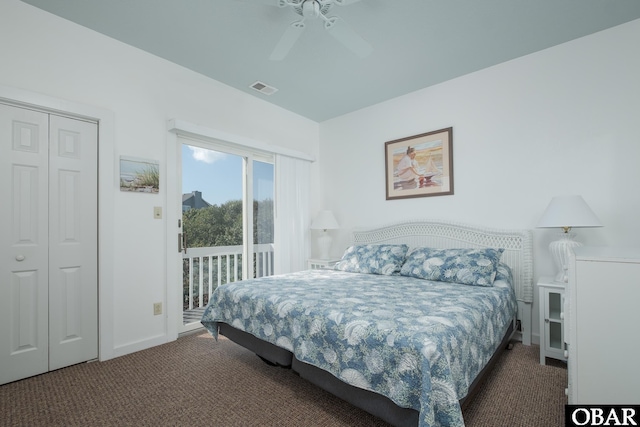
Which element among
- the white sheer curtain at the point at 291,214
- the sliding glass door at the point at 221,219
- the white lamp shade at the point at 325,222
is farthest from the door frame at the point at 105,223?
the white lamp shade at the point at 325,222

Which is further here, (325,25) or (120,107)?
(120,107)

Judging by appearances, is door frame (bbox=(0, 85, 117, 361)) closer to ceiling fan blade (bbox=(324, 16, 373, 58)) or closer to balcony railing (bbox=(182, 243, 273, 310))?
balcony railing (bbox=(182, 243, 273, 310))

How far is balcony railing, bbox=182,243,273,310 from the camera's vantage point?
353cm

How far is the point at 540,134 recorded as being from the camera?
2801mm

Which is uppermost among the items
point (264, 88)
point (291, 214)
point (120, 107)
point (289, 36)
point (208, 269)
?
point (264, 88)

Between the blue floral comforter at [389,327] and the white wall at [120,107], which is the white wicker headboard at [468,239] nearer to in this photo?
the blue floral comforter at [389,327]

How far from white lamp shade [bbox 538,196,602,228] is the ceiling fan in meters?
1.99

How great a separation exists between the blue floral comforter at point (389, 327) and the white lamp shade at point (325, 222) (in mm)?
1484

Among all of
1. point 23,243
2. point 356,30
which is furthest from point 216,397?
point 356,30

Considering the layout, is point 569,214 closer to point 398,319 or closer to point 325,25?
point 398,319

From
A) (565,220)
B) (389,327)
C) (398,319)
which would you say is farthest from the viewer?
(565,220)

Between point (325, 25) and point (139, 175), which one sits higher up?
point (325, 25)

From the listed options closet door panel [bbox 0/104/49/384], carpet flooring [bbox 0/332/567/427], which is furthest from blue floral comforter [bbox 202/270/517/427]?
closet door panel [bbox 0/104/49/384]

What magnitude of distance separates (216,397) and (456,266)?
7.16 feet
